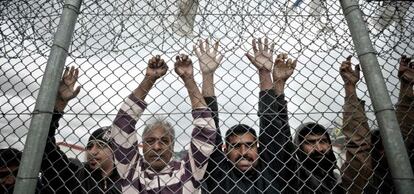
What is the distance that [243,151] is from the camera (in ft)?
7.22

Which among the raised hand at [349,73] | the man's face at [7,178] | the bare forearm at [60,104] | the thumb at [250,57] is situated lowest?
the man's face at [7,178]

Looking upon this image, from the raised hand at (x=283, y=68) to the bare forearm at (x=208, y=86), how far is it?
47 centimetres

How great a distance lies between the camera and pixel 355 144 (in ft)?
6.28

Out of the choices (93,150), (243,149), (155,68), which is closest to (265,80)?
(243,149)

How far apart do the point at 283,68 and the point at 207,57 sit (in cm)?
57

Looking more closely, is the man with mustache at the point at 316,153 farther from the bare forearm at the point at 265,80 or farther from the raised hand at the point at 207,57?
the raised hand at the point at 207,57

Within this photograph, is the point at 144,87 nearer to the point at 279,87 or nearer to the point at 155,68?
the point at 155,68

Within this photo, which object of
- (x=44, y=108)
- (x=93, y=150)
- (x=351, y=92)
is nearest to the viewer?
(x=44, y=108)

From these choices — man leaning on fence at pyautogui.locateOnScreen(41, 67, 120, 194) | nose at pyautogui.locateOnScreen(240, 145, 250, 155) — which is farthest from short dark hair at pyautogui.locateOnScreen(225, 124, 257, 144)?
man leaning on fence at pyautogui.locateOnScreen(41, 67, 120, 194)

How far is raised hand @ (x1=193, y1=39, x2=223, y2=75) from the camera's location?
223 centimetres

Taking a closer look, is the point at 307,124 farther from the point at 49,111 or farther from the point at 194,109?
the point at 49,111

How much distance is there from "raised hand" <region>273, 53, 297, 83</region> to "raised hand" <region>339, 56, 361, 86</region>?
337 millimetres

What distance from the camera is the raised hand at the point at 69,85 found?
7.02ft

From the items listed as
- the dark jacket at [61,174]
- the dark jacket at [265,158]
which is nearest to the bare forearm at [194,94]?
the dark jacket at [265,158]
